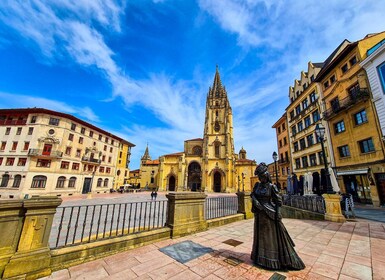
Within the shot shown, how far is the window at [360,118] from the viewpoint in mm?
14284

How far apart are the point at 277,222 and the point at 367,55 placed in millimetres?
19556

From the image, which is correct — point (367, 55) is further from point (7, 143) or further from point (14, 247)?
point (7, 143)

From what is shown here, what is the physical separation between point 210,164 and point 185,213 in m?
35.9

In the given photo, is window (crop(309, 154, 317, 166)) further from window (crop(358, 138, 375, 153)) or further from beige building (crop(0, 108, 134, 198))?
beige building (crop(0, 108, 134, 198))

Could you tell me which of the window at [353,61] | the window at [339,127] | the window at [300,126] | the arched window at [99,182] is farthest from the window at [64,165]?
the window at [353,61]

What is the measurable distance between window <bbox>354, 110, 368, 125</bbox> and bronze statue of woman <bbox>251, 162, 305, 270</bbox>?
1709 cm

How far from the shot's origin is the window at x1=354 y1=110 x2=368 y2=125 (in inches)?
562

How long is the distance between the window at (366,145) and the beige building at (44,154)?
39032 millimetres

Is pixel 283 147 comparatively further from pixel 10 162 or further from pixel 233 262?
pixel 10 162

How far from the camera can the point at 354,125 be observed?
15.2m

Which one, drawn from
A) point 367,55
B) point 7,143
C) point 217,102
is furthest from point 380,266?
point 217,102

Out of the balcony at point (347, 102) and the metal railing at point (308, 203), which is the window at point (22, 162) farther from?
the balcony at point (347, 102)

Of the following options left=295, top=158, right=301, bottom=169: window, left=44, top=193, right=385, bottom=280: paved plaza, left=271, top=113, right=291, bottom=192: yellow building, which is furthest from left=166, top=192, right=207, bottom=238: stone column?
left=271, top=113, right=291, bottom=192: yellow building

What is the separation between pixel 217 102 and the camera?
47.6 meters
